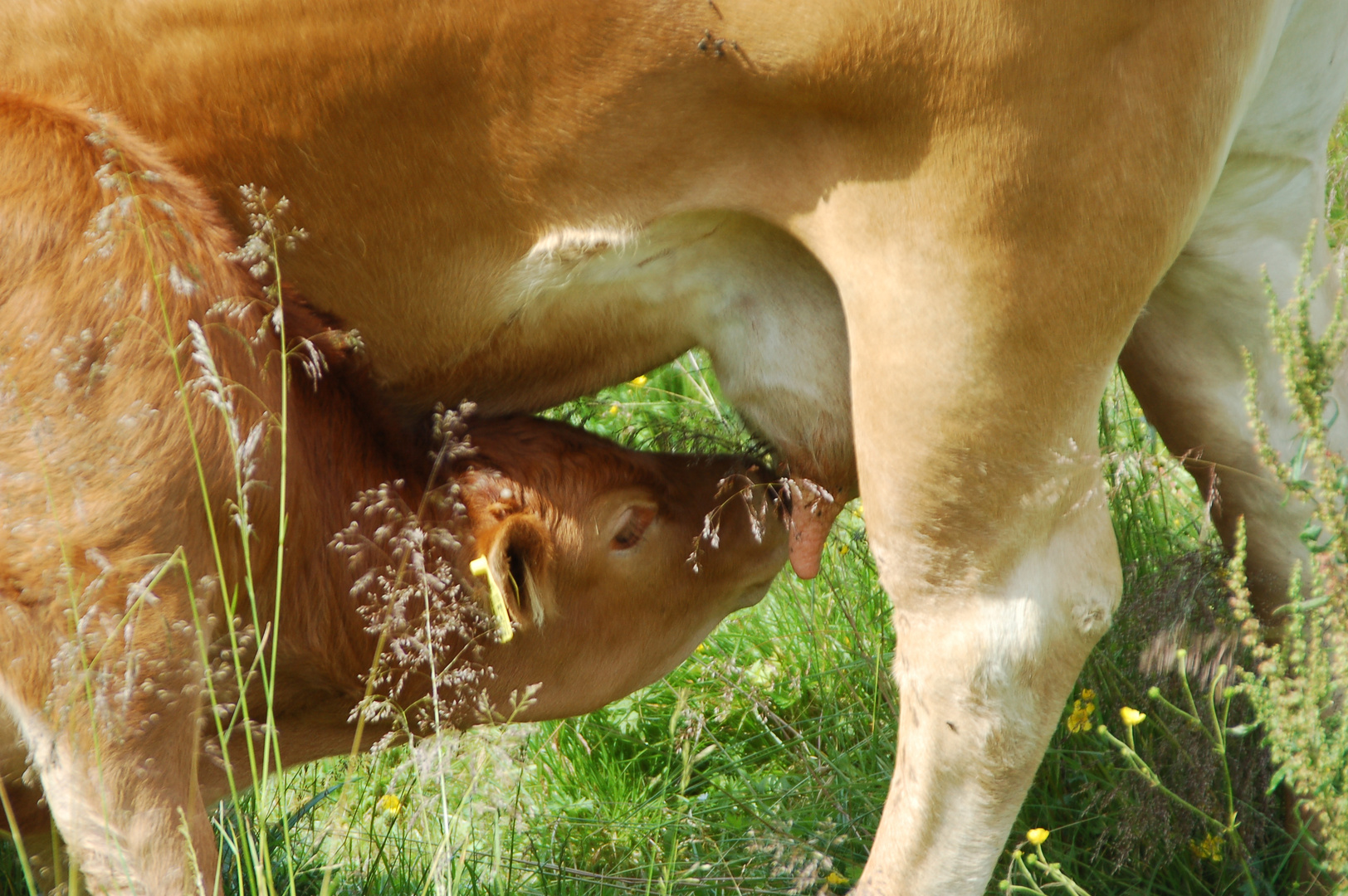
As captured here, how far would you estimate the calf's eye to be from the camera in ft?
9.01

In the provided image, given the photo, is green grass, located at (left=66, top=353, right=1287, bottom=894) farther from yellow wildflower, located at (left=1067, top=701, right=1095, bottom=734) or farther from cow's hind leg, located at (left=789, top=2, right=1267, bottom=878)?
cow's hind leg, located at (left=789, top=2, right=1267, bottom=878)

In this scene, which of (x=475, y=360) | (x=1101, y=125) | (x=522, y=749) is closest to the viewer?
(x=1101, y=125)

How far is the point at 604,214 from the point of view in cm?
214

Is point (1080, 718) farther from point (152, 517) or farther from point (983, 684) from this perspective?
point (152, 517)

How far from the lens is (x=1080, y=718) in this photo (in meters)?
2.57

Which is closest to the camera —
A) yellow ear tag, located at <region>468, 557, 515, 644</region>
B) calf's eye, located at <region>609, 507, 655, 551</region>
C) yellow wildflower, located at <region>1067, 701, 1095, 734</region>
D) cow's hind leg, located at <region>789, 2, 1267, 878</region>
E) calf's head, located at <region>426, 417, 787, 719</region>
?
cow's hind leg, located at <region>789, 2, 1267, 878</region>

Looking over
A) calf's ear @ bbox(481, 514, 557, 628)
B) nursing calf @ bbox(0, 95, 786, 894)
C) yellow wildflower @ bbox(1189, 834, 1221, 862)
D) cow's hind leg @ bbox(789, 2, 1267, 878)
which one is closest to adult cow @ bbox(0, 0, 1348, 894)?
cow's hind leg @ bbox(789, 2, 1267, 878)

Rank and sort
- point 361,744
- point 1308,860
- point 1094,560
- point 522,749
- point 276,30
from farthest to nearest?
point 522,749
point 361,744
point 1308,860
point 1094,560
point 276,30

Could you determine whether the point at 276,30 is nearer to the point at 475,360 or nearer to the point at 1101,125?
the point at 475,360

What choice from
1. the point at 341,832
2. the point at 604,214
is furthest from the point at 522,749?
the point at 604,214

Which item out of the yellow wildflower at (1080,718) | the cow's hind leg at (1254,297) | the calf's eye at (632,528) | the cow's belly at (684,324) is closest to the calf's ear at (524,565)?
the calf's eye at (632,528)

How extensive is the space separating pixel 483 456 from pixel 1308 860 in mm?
1784

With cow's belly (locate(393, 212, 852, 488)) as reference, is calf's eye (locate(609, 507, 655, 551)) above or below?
below

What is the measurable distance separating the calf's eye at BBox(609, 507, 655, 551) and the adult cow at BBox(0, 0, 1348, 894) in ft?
1.32
